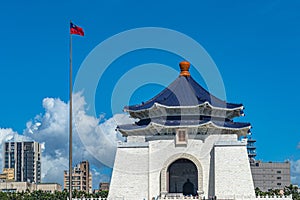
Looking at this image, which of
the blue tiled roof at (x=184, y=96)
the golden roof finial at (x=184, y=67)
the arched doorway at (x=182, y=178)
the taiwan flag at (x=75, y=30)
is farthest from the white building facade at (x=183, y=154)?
the taiwan flag at (x=75, y=30)

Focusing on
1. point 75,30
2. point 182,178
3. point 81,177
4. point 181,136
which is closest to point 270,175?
point 81,177

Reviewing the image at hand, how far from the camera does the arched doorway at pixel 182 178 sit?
193ft

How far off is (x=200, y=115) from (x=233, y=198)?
9.13 m

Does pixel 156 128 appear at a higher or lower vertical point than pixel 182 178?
higher

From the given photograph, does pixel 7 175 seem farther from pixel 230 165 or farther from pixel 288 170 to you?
pixel 230 165

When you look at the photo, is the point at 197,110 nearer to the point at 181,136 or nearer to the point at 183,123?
the point at 183,123

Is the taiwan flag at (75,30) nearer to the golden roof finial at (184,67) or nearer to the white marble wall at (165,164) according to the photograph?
the white marble wall at (165,164)

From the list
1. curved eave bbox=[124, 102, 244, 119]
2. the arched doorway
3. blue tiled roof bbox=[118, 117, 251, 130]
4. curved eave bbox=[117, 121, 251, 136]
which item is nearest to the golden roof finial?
curved eave bbox=[124, 102, 244, 119]

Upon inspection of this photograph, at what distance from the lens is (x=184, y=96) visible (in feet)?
195

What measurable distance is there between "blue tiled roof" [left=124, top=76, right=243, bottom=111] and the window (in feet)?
9.85

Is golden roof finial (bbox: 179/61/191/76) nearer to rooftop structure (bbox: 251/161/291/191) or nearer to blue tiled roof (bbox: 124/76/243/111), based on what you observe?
blue tiled roof (bbox: 124/76/243/111)

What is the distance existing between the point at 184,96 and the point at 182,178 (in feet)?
27.0

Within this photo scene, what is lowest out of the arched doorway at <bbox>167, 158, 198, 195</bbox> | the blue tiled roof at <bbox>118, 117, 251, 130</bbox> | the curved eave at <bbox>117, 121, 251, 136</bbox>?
the arched doorway at <bbox>167, 158, 198, 195</bbox>

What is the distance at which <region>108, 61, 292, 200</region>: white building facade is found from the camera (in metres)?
54.9
